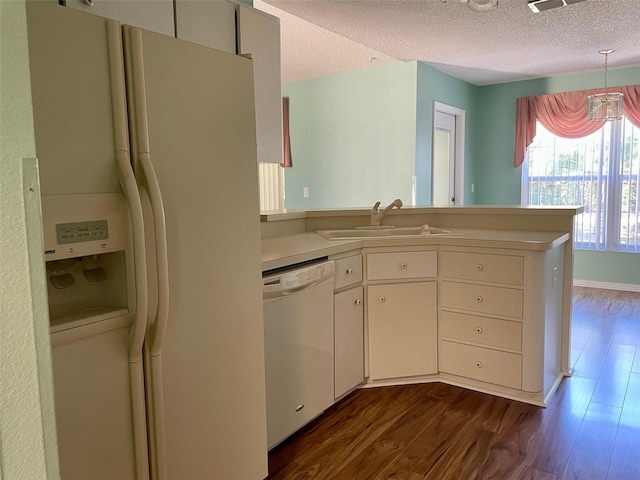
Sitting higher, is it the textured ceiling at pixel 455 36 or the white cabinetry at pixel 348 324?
the textured ceiling at pixel 455 36

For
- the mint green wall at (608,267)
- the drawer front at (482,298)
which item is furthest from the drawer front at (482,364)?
the mint green wall at (608,267)

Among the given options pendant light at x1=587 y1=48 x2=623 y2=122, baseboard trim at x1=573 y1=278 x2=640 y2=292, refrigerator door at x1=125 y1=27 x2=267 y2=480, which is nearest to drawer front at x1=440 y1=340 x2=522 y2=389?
refrigerator door at x1=125 y1=27 x2=267 y2=480

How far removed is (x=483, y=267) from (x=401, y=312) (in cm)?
50

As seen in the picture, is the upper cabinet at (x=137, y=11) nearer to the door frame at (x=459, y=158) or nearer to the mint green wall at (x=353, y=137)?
the mint green wall at (x=353, y=137)

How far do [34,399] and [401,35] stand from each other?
150 inches

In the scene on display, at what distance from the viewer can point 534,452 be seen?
6.79 ft

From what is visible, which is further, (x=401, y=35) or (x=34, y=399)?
(x=401, y=35)

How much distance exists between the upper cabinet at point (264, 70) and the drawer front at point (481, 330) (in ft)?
4.26

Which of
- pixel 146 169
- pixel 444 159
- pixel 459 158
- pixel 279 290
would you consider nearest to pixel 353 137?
pixel 444 159

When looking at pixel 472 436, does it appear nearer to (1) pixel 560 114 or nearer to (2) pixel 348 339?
(2) pixel 348 339

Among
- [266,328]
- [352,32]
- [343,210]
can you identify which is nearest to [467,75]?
[352,32]

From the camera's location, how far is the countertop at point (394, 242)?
220 centimetres

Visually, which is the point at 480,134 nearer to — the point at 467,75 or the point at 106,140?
the point at 467,75

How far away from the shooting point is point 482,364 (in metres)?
2.63
